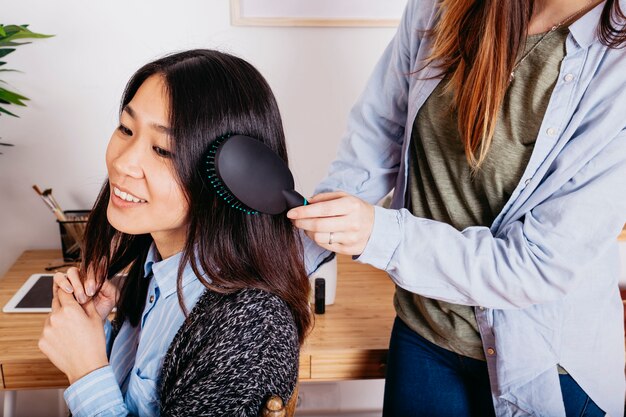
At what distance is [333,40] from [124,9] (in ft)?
1.67

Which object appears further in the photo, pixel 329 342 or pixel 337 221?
pixel 329 342

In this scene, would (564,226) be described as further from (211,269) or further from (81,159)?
(81,159)

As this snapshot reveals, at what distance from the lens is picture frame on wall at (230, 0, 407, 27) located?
4.92ft

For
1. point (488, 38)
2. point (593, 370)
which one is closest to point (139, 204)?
point (488, 38)

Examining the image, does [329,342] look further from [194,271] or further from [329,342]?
[194,271]

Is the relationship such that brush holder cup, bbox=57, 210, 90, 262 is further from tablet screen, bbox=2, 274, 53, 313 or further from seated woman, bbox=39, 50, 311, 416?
seated woman, bbox=39, 50, 311, 416

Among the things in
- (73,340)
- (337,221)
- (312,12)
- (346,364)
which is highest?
(312,12)

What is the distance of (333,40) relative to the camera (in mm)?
1556

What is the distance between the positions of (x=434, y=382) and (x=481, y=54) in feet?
1.71

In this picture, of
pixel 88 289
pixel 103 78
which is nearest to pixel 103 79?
pixel 103 78

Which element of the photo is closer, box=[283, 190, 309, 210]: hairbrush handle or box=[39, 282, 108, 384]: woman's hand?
box=[283, 190, 309, 210]: hairbrush handle

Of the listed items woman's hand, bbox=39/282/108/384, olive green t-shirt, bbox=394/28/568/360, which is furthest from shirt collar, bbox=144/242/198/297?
olive green t-shirt, bbox=394/28/568/360

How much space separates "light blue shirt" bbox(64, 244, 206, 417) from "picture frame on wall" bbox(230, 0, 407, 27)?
764 mm

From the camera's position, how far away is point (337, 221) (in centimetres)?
76
